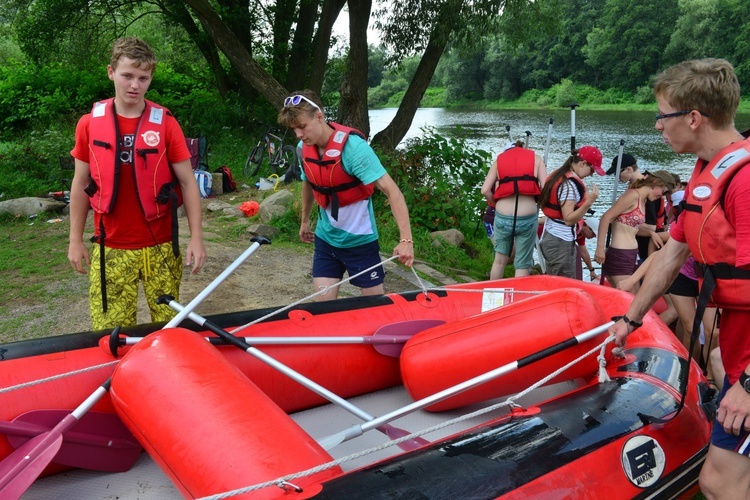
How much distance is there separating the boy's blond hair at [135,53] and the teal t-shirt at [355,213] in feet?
3.12

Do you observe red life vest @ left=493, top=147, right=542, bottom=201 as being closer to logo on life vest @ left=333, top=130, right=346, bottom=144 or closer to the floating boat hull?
the floating boat hull

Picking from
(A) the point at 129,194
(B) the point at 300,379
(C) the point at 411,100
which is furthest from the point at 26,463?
(C) the point at 411,100

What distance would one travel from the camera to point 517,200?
4559 millimetres

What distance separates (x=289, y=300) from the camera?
15.2 ft

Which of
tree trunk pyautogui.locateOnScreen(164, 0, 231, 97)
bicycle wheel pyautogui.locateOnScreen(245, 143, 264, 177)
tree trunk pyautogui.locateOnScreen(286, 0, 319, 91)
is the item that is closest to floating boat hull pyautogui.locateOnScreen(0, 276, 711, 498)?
bicycle wheel pyautogui.locateOnScreen(245, 143, 264, 177)

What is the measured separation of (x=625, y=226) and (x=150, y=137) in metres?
3.24

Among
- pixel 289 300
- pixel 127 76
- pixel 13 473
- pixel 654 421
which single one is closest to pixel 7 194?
pixel 289 300

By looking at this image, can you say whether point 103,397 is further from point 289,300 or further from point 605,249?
point 605,249

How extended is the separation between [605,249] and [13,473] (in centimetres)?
393

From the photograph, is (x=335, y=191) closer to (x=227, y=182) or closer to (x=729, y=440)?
(x=729, y=440)

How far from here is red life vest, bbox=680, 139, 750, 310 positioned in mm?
1641

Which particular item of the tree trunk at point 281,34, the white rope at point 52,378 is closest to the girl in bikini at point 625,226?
the white rope at point 52,378

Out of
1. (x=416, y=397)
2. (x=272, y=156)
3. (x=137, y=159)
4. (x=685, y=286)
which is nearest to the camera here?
(x=137, y=159)

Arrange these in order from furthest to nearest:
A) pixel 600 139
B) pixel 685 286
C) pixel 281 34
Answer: pixel 600 139
pixel 281 34
pixel 685 286
